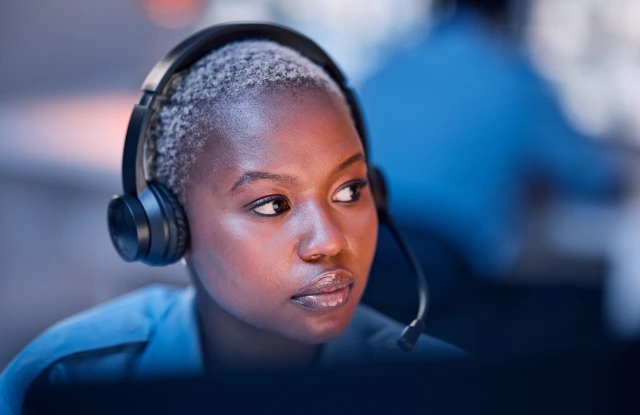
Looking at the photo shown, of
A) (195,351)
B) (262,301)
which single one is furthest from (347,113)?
(195,351)

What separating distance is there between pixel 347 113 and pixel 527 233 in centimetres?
194

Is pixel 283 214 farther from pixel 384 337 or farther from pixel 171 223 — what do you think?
pixel 384 337

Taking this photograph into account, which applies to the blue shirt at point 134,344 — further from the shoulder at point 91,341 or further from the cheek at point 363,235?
the cheek at point 363,235

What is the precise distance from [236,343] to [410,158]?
1.41 meters

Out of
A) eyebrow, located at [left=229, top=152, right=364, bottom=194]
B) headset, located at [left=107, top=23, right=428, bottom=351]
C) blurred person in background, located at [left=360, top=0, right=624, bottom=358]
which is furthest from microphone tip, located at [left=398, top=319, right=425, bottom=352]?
blurred person in background, located at [left=360, top=0, right=624, bottom=358]

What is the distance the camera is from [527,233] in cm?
266

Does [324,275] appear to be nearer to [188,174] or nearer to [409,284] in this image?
[188,174]

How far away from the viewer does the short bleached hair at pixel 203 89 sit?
83cm

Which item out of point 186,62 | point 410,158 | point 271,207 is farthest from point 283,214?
point 410,158

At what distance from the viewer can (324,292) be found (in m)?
0.79

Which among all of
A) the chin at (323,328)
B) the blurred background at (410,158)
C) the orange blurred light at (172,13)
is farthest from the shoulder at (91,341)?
the orange blurred light at (172,13)

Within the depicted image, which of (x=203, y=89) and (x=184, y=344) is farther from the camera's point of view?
(x=184, y=344)

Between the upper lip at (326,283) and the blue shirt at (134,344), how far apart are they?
112 mm

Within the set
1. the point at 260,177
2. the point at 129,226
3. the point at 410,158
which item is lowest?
the point at 129,226
